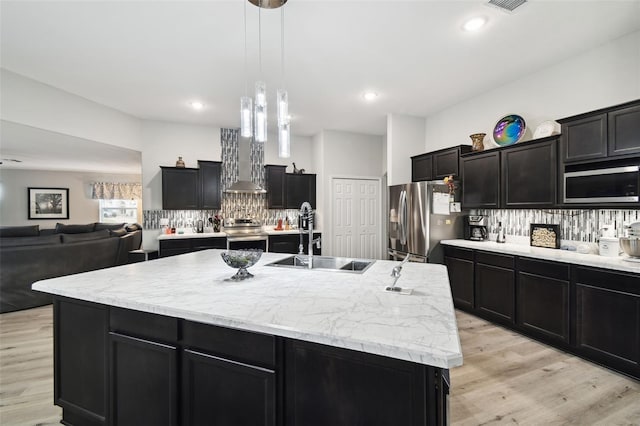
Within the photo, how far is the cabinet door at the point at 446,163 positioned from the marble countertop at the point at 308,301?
8.27 ft

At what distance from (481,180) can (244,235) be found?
3.92 meters

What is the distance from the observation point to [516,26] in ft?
8.48

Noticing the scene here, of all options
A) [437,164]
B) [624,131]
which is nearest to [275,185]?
[437,164]

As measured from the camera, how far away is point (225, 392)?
4.44ft

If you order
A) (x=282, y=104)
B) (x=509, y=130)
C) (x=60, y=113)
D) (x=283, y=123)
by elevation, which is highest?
(x=60, y=113)

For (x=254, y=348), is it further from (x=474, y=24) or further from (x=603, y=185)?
(x=603, y=185)

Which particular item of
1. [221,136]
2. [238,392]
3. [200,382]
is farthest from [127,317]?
[221,136]

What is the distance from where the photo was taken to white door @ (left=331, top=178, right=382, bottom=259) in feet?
20.1

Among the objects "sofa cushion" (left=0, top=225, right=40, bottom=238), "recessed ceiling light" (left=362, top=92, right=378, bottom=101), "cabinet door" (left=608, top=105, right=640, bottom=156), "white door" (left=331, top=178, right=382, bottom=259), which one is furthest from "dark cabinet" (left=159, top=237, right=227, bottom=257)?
"cabinet door" (left=608, top=105, right=640, bottom=156)

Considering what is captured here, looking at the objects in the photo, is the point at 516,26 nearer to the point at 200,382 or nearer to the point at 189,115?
the point at 200,382

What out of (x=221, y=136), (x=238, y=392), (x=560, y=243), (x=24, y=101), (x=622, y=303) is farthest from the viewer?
(x=221, y=136)

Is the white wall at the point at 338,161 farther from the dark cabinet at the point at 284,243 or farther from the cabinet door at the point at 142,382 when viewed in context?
the cabinet door at the point at 142,382

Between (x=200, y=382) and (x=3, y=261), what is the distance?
14.2 ft

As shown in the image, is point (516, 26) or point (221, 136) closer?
point (516, 26)
